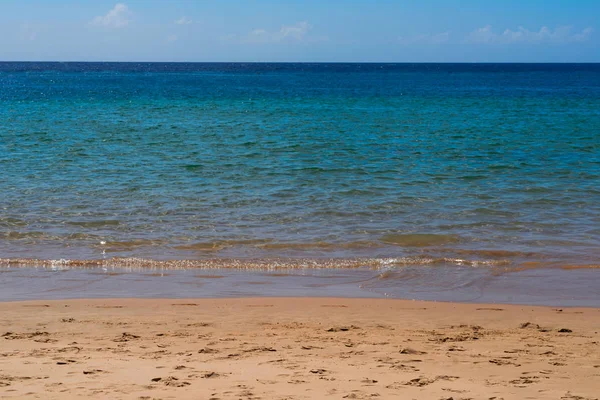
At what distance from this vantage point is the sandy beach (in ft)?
16.6

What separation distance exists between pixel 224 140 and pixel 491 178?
11.3 meters

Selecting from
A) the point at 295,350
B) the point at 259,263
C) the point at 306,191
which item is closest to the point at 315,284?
the point at 259,263

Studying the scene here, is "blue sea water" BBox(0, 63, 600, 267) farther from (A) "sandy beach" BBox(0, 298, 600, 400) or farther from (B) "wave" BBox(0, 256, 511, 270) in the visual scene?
(A) "sandy beach" BBox(0, 298, 600, 400)

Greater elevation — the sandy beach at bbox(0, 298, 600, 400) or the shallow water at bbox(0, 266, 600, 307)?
the sandy beach at bbox(0, 298, 600, 400)

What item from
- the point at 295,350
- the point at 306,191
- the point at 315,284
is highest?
the point at 306,191

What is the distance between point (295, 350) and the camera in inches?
245

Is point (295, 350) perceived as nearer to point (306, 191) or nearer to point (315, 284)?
point (315, 284)

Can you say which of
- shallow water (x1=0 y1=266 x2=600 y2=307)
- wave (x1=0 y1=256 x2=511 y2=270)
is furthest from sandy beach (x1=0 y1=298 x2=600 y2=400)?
wave (x1=0 y1=256 x2=511 y2=270)

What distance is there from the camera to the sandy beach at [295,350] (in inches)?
200

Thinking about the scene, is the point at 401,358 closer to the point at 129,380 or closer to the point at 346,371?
the point at 346,371

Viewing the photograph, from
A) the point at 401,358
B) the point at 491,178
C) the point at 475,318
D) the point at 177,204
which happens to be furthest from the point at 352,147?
the point at 401,358

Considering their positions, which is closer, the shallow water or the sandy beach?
the sandy beach

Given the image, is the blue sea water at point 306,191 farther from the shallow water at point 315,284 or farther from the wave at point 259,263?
the shallow water at point 315,284

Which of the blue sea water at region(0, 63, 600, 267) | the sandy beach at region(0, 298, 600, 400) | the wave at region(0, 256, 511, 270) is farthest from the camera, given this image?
the blue sea water at region(0, 63, 600, 267)
